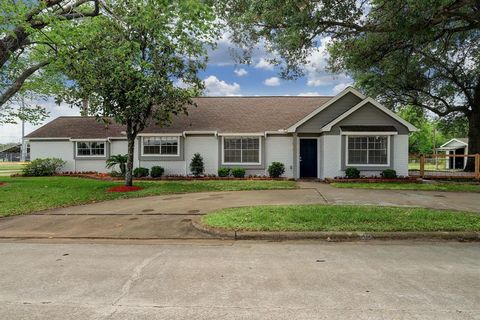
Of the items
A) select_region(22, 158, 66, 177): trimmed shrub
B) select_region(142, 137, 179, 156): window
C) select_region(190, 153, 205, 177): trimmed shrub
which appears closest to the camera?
select_region(190, 153, 205, 177): trimmed shrub

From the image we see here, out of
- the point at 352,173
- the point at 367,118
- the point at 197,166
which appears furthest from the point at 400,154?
the point at 197,166

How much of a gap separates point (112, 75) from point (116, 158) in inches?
270

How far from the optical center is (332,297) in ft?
13.3

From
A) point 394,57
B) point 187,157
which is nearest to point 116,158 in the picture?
point 187,157

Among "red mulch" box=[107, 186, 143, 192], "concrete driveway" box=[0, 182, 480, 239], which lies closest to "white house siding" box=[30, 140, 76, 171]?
"red mulch" box=[107, 186, 143, 192]

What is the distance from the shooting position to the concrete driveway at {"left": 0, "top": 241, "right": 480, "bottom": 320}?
12.2ft

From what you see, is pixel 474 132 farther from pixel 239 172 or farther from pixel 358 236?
pixel 358 236

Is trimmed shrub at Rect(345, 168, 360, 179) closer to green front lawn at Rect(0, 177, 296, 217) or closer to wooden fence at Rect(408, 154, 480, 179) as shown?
green front lawn at Rect(0, 177, 296, 217)

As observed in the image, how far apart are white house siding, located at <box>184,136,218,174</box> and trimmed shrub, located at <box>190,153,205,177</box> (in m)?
0.34

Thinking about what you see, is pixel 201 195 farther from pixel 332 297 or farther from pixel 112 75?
pixel 332 297

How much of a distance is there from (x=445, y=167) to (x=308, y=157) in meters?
26.8

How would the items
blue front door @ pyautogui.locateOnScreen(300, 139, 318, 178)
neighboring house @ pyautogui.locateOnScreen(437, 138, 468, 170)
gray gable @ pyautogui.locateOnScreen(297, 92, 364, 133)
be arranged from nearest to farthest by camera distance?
gray gable @ pyautogui.locateOnScreen(297, 92, 364, 133), blue front door @ pyautogui.locateOnScreen(300, 139, 318, 178), neighboring house @ pyautogui.locateOnScreen(437, 138, 468, 170)

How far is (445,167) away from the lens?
123ft

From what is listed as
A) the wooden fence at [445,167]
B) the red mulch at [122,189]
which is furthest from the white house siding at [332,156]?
the red mulch at [122,189]
